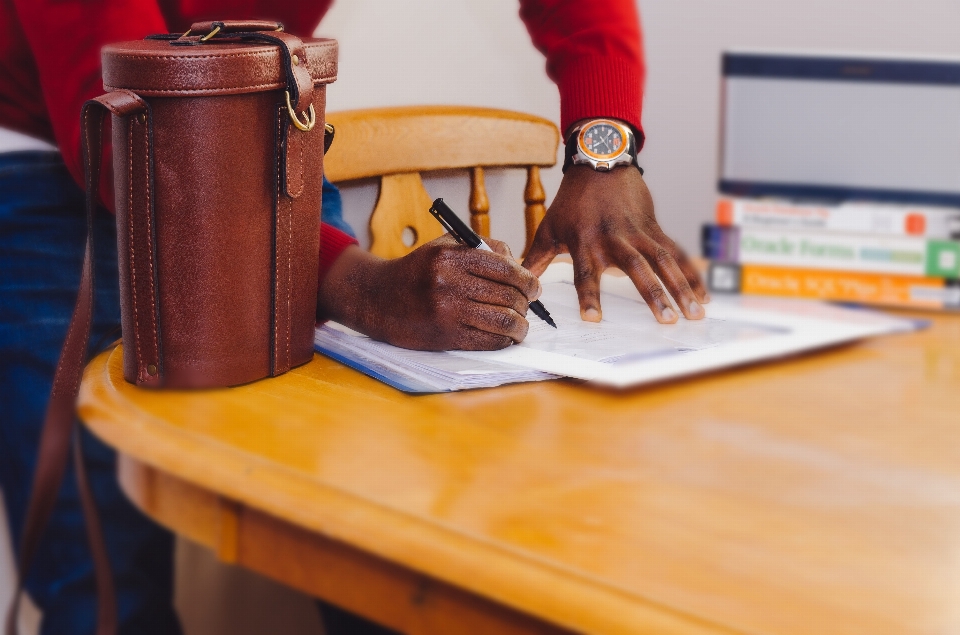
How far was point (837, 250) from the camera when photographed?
0.75 metres

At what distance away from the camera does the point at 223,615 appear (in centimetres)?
155

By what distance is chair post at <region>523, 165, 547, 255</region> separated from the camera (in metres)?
1.45

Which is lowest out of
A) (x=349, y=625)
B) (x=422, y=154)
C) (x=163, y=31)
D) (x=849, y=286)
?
(x=349, y=625)

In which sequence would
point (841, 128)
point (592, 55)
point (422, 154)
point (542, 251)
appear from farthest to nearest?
point (422, 154)
point (592, 55)
point (542, 251)
point (841, 128)

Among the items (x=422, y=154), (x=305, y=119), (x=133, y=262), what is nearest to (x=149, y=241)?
(x=133, y=262)

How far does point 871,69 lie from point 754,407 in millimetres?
337

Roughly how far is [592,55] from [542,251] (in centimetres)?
26

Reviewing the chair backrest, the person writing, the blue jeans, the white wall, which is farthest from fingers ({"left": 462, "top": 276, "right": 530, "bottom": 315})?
the white wall

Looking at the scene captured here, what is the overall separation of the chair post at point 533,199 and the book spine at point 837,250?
671mm

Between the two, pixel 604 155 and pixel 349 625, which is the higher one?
pixel 604 155

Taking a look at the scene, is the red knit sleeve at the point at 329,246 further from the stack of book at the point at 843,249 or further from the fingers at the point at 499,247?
the stack of book at the point at 843,249

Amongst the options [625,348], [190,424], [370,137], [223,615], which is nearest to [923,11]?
[370,137]

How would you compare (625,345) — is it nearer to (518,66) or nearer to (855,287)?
(855,287)

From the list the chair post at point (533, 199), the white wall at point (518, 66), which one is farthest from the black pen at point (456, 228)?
the chair post at point (533, 199)
